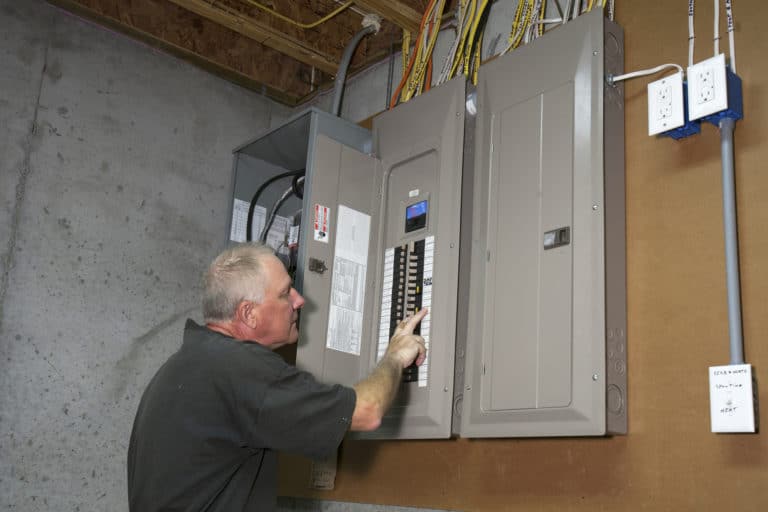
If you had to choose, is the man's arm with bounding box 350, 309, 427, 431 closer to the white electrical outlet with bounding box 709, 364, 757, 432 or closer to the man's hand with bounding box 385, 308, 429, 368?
the man's hand with bounding box 385, 308, 429, 368

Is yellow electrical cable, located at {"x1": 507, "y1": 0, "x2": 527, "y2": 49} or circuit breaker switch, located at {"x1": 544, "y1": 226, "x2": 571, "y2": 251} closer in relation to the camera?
circuit breaker switch, located at {"x1": 544, "y1": 226, "x2": 571, "y2": 251}

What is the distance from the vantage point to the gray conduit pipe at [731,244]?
4.52 ft

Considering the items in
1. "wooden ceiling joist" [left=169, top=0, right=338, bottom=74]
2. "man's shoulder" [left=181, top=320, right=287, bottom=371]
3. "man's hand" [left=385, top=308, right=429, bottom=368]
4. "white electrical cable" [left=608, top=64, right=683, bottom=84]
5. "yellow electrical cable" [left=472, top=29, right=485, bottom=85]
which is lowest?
"man's shoulder" [left=181, top=320, right=287, bottom=371]

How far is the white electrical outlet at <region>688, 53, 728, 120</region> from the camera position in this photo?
1.46 metres

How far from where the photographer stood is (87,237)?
8.45 feet

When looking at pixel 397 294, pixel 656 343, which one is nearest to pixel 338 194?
pixel 397 294

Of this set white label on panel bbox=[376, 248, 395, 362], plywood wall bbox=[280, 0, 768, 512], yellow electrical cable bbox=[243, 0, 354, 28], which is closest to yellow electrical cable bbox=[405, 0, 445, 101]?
yellow electrical cable bbox=[243, 0, 354, 28]

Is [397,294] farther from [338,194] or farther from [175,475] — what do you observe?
[175,475]

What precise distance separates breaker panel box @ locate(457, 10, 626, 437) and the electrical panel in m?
0.08

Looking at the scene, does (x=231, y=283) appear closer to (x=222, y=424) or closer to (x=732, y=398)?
(x=222, y=424)

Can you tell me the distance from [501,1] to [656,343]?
1237 mm

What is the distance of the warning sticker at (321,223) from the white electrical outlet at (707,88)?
0.99 meters

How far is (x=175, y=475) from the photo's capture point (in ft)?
4.74

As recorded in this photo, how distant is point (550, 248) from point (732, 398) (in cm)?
49
